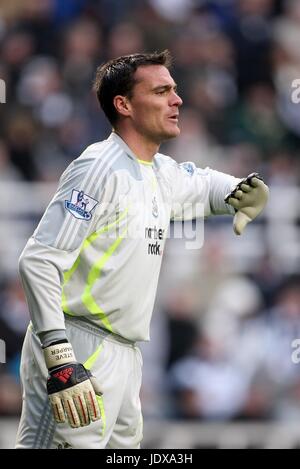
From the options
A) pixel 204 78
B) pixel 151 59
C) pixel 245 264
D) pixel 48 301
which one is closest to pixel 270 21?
pixel 204 78

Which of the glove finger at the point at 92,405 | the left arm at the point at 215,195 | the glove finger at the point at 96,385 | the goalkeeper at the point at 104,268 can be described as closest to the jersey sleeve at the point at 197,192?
the left arm at the point at 215,195

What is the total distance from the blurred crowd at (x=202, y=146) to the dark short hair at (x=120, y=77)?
365 centimetres

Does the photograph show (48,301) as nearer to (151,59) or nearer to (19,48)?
(151,59)

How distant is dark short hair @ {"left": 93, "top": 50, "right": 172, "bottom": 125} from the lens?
5.27 m

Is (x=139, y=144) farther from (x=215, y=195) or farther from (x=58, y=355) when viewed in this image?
(x=58, y=355)

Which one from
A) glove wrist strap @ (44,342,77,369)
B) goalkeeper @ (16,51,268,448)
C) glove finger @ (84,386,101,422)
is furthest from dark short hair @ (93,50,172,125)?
glove finger @ (84,386,101,422)

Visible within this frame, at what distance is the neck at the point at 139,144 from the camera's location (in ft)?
17.1

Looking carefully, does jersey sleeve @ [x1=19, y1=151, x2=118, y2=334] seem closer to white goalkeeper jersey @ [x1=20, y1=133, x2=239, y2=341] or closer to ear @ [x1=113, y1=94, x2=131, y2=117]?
white goalkeeper jersey @ [x1=20, y1=133, x2=239, y2=341]

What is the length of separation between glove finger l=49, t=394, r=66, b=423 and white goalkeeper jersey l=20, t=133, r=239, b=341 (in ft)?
0.91

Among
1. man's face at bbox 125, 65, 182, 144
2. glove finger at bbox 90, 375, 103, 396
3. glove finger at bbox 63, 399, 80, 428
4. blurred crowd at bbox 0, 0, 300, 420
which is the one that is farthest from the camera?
blurred crowd at bbox 0, 0, 300, 420

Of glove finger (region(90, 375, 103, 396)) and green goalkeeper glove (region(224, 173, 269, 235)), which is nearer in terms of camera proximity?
glove finger (region(90, 375, 103, 396))

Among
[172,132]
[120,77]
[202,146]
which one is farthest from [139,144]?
[202,146]

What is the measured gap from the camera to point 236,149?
32.1ft

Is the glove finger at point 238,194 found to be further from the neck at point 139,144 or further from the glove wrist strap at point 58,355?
the glove wrist strap at point 58,355
